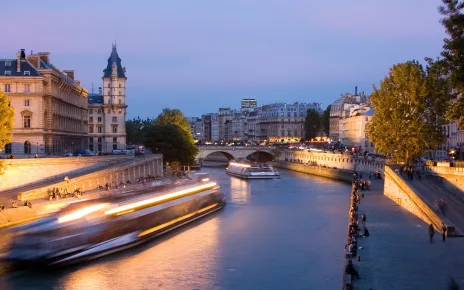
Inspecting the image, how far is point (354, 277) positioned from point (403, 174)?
2345 cm

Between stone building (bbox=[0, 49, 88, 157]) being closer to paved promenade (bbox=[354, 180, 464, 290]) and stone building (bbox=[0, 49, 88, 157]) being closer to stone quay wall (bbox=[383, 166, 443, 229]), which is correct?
stone quay wall (bbox=[383, 166, 443, 229])

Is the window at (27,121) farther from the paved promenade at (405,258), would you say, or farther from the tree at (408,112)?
the paved promenade at (405,258)

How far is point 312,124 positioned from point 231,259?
114579mm

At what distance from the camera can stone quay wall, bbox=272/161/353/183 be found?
7325 centimetres

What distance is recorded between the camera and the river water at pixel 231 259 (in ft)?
80.6

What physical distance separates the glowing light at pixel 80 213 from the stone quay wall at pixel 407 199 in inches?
571

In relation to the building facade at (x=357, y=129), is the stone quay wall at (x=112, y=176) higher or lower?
lower

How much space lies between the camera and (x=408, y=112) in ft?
160

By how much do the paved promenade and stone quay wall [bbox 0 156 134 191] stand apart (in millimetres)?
22967

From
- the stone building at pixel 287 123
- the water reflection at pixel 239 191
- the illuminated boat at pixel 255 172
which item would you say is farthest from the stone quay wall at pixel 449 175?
the stone building at pixel 287 123

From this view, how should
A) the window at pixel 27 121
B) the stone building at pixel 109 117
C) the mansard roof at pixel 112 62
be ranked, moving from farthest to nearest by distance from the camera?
the mansard roof at pixel 112 62, the stone building at pixel 109 117, the window at pixel 27 121

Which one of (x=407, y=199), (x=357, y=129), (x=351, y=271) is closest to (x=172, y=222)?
(x=407, y=199)

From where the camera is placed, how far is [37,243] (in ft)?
83.9

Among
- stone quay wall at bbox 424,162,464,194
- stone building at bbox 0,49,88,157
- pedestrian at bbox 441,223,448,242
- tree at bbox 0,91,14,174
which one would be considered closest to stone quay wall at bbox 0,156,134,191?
tree at bbox 0,91,14,174
